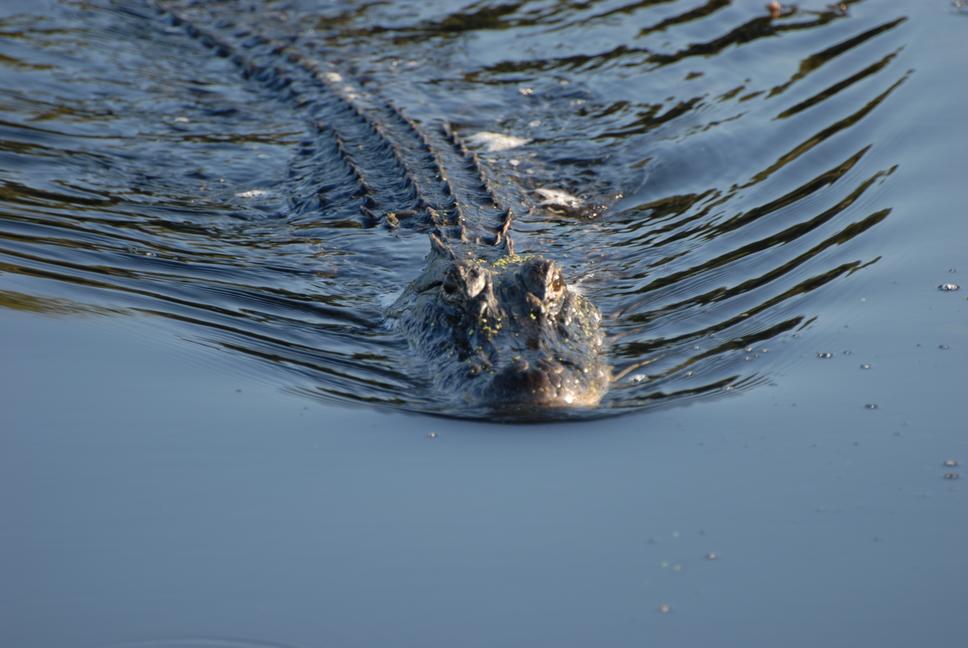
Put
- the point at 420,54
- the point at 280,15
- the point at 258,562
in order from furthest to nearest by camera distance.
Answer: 1. the point at 280,15
2. the point at 420,54
3. the point at 258,562

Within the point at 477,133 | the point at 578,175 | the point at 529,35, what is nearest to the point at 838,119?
the point at 578,175

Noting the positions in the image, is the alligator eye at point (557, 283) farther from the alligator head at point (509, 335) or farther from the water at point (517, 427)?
the water at point (517, 427)

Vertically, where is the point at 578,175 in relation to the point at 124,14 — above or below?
below

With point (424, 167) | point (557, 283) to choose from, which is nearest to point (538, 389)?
point (557, 283)

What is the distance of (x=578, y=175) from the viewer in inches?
317

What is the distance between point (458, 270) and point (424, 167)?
2.50m

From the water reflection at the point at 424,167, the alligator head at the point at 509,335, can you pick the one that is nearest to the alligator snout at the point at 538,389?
the alligator head at the point at 509,335

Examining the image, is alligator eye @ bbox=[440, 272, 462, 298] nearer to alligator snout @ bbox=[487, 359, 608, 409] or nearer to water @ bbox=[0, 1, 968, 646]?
water @ bbox=[0, 1, 968, 646]

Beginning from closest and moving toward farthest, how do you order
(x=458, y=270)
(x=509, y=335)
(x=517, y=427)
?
1. (x=517, y=427)
2. (x=509, y=335)
3. (x=458, y=270)

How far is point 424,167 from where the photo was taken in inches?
305

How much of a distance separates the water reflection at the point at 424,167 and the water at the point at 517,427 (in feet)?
0.11

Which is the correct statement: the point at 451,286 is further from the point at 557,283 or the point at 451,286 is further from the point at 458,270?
the point at 557,283

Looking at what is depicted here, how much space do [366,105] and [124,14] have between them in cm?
331

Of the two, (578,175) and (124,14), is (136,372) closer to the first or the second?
(578,175)
